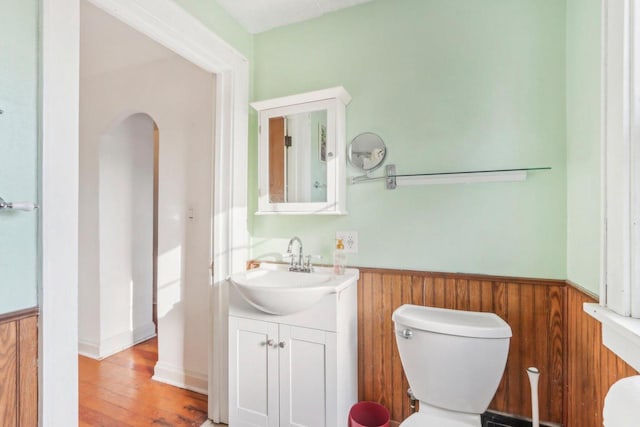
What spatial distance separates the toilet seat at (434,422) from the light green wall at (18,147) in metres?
1.38

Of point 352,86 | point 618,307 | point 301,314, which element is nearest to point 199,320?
point 301,314

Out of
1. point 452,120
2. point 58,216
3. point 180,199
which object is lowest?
point 58,216

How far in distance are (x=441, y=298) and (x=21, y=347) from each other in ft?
5.32

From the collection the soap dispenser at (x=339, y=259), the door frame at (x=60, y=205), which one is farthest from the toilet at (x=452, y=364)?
the door frame at (x=60, y=205)

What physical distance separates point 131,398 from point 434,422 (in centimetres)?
190

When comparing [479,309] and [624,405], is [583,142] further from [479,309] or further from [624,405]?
[624,405]

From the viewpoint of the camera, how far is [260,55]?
1987mm

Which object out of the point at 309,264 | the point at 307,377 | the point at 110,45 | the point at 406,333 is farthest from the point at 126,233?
the point at 406,333

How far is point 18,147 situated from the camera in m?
0.90

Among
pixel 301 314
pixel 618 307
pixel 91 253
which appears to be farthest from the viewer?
pixel 91 253

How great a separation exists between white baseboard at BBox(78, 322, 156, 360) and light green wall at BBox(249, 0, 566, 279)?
200cm

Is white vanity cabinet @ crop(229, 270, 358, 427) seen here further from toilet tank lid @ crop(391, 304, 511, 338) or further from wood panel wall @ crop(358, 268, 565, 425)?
→ toilet tank lid @ crop(391, 304, 511, 338)

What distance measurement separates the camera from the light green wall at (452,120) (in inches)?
54.2

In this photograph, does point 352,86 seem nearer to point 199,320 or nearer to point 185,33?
point 185,33
